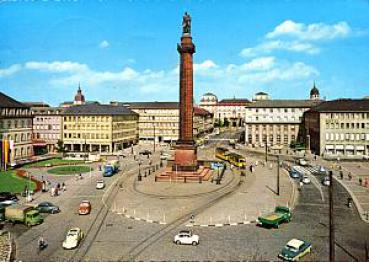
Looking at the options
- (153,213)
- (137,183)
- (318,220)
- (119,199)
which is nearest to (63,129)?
(137,183)

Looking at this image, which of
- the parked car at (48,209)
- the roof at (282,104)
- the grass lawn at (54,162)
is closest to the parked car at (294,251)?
the parked car at (48,209)

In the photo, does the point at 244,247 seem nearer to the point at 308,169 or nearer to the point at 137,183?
the point at 137,183

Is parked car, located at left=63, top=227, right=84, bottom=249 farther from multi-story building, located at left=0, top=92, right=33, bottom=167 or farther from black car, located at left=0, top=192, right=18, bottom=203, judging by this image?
multi-story building, located at left=0, top=92, right=33, bottom=167

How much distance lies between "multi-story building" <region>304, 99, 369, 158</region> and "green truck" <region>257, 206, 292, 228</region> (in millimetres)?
56624

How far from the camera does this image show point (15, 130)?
75375mm

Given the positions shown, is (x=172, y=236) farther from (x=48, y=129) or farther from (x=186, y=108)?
(x=48, y=129)

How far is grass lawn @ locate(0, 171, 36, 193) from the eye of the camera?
47688mm

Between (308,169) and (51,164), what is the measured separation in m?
50.0

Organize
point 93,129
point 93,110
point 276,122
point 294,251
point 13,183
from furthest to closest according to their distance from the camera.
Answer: point 276,122 < point 93,110 < point 93,129 < point 13,183 < point 294,251

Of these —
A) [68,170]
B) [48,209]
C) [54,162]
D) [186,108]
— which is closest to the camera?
[48,209]

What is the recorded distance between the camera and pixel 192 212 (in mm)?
35281

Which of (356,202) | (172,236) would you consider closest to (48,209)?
(172,236)

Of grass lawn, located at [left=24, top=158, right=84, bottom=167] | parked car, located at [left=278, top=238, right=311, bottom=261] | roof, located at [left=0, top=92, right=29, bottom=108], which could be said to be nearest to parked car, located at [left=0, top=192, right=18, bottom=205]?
parked car, located at [left=278, top=238, right=311, bottom=261]

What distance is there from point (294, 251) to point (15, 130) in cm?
6760
